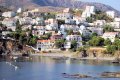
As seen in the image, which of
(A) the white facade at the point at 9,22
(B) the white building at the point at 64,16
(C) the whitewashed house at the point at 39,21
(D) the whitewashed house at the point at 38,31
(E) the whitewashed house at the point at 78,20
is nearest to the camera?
(D) the whitewashed house at the point at 38,31

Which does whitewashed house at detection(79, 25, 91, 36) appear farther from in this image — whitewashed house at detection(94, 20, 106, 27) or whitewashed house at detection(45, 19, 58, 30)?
whitewashed house at detection(94, 20, 106, 27)

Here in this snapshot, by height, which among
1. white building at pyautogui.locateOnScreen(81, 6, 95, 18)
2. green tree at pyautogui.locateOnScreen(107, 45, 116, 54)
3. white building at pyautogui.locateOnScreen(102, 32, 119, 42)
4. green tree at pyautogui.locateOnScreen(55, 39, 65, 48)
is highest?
white building at pyautogui.locateOnScreen(81, 6, 95, 18)

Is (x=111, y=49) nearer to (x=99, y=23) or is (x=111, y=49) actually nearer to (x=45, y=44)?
(x=45, y=44)

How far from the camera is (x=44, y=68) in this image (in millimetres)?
54250

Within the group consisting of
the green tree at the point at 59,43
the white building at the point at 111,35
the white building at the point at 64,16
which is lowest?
the green tree at the point at 59,43

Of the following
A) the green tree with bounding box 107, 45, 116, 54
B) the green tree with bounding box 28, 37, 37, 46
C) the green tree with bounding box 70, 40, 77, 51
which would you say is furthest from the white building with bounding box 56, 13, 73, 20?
the green tree with bounding box 107, 45, 116, 54

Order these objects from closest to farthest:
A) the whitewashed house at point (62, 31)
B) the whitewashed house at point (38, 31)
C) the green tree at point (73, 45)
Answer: the green tree at point (73, 45) < the whitewashed house at point (38, 31) < the whitewashed house at point (62, 31)

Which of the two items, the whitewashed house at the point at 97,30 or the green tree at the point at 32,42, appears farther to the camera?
the whitewashed house at the point at 97,30

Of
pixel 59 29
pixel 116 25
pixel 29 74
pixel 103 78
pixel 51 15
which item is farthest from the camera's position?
pixel 51 15

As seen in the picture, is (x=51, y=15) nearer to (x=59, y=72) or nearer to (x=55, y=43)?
(x=55, y=43)

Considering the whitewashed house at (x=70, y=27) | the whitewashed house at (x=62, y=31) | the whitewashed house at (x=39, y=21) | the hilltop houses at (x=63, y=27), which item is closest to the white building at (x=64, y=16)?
the hilltop houses at (x=63, y=27)

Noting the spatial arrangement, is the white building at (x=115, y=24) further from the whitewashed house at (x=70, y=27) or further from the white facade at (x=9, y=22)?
the white facade at (x=9, y=22)

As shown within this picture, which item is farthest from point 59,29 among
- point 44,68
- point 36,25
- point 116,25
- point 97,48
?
point 44,68

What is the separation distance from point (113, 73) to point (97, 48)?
2484cm
